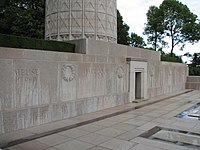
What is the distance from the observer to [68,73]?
749cm

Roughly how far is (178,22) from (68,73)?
28.9 meters

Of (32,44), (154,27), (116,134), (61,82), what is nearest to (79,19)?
(32,44)

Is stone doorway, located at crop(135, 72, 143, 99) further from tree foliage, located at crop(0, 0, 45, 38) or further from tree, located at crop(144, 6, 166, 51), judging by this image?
tree, located at crop(144, 6, 166, 51)

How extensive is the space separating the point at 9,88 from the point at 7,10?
18.2 metres

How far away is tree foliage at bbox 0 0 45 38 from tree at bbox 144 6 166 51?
734 inches

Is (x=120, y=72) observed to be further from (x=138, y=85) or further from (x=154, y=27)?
(x=154, y=27)

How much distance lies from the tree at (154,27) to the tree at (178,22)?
2.35 ft

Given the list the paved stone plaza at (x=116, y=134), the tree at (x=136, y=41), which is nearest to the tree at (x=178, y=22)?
the tree at (x=136, y=41)

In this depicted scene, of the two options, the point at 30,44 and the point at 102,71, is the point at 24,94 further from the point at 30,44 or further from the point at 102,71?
the point at 102,71

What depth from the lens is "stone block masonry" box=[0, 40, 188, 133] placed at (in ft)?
19.1

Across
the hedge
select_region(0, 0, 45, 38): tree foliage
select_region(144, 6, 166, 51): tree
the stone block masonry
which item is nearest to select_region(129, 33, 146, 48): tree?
select_region(144, 6, 166, 51): tree

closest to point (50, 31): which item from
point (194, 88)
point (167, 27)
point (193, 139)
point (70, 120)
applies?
point (70, 120)

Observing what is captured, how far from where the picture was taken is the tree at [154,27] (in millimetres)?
33019

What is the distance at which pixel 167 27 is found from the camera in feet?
108
